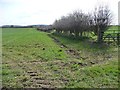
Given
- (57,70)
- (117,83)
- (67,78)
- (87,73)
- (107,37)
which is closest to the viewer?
(117,83)

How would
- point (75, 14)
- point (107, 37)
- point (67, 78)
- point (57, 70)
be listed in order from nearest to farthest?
point (67, 78) → point (57, 70) → point (107, 37) → point (75, 14)

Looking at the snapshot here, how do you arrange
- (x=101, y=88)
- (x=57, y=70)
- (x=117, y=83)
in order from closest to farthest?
(x=101, y=88) → (x=117, y=83) → (x=57, y=70)

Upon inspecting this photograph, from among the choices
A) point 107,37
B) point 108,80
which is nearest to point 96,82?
point 108,80

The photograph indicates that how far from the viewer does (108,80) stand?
979 cm

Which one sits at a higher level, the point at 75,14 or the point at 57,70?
the point at 75,14

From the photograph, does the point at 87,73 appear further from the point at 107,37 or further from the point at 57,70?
the point at 107,37

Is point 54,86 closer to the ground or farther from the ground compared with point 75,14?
closer to the ground

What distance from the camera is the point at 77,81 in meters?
9.58

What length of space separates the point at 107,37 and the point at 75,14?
20744 mm

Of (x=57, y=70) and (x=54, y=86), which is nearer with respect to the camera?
(x=54, y=86)

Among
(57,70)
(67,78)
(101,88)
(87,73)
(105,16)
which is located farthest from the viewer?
(105,16)

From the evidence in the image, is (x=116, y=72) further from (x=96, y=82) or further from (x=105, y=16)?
(x=105, y=16)

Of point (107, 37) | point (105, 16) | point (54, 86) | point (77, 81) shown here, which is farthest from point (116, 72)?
point (105, 16)

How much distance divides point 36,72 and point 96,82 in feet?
11.8
